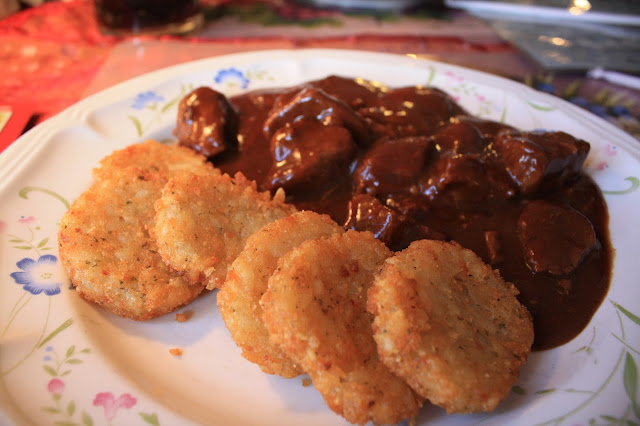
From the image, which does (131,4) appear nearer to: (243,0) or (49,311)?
(243,0)

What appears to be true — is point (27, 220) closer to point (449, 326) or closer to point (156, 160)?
point (156, 160)

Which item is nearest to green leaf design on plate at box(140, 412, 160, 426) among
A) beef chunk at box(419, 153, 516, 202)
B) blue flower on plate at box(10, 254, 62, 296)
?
blue flower on plate at box(10, 254, 62, 296)

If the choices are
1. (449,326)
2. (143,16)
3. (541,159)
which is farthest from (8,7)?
(449,326)

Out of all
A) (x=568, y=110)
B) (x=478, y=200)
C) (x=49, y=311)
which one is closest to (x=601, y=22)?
(x=568, y=110)

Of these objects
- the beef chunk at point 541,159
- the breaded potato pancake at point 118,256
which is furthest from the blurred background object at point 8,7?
the beef chunk at point 541,159

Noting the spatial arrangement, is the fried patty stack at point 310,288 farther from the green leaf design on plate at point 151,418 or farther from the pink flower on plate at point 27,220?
the green leaf design on plate at point 151,418

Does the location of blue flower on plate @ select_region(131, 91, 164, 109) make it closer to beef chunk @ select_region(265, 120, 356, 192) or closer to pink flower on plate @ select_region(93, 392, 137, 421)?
beef chunk @ select_region(265, 120, 356, 192)
